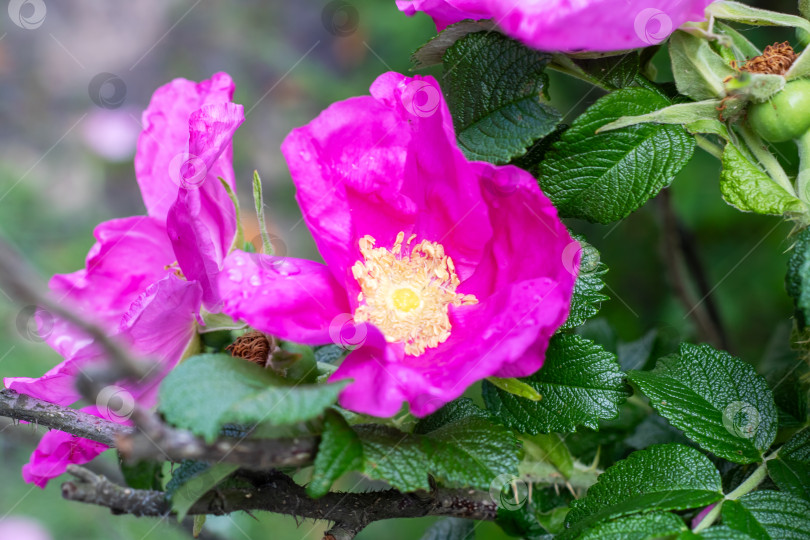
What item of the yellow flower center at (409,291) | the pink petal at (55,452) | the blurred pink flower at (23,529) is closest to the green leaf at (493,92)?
the yellow flower center at (409,291)

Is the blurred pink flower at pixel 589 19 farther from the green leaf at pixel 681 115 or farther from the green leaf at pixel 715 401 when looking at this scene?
the green leaf at pixel 715 401

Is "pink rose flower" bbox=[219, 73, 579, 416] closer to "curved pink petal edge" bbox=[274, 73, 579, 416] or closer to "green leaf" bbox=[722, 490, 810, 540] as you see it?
"curved pink petal edge" bbox=[274, 73, 579, 416]

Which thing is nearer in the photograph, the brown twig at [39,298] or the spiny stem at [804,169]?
the brown twig at [39,298]

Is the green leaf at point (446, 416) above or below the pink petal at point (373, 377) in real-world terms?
below

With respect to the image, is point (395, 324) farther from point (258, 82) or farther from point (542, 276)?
point (258, 82)

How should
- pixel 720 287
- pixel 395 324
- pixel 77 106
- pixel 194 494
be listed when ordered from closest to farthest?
pixel 194 494, pixel 395 324, pixel 720 287, pixel 77 106

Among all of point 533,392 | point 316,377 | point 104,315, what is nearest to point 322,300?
point 316,377
